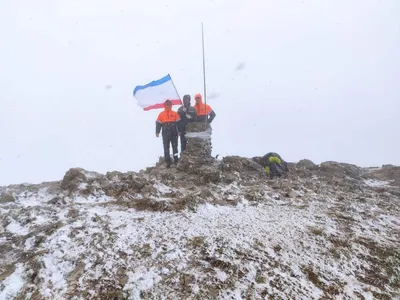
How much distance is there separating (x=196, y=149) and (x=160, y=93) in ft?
7.26

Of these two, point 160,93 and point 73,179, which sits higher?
point 160,93

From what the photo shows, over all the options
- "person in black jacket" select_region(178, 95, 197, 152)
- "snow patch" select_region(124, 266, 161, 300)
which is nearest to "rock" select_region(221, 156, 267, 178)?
"person in black jacket" select_region(178, 95, 197, 152)

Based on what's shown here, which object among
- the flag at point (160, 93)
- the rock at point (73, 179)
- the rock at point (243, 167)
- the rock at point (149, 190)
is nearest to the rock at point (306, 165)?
the rock at point (243, 167)

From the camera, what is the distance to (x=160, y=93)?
8969mm

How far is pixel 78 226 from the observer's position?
4.02 metres

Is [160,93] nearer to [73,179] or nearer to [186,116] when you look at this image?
[186,116]

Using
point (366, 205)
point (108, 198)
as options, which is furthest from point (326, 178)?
point (108, 198)

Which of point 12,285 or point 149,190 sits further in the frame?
point 149,190

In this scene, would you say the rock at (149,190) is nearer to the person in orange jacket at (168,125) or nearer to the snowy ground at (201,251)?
the snowy ground at (201,251)

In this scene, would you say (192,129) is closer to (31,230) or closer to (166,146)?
(166,146)

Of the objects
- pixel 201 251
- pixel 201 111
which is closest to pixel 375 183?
pixel 201 111

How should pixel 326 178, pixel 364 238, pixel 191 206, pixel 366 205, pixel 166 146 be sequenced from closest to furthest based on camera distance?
1. pixel 364 238
2. pixel 191 206
3. pixel 366 205
4. pixel 326 178
5. pixel 166 146

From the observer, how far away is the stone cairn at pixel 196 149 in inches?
293

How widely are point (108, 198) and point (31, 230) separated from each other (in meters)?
1.46
